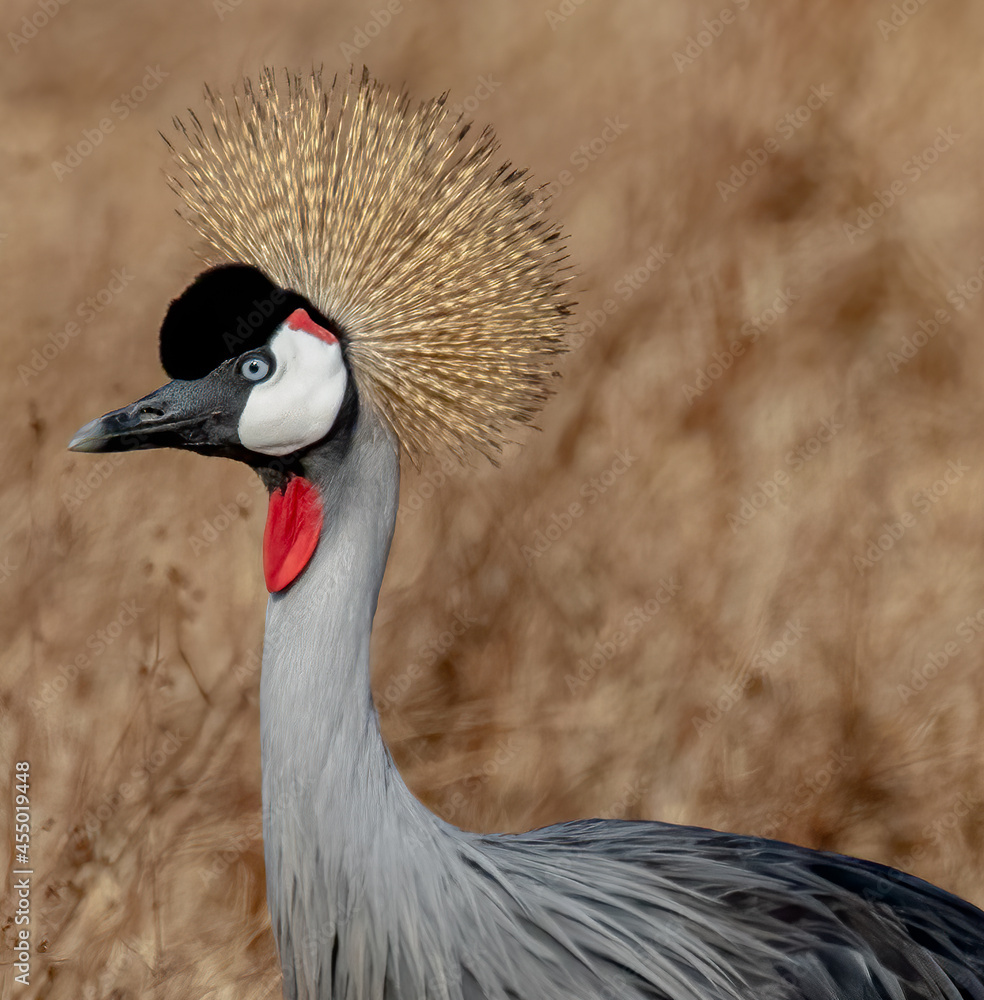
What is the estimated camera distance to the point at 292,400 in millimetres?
1165

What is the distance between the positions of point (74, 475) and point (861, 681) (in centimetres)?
174

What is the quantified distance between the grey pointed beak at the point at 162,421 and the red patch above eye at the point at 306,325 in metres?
0.12

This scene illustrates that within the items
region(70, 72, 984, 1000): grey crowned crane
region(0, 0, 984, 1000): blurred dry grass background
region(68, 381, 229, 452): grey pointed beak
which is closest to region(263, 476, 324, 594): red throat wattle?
region(70, 72, 984, 1000): grey crowned crane

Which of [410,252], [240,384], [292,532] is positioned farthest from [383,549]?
[410,252]

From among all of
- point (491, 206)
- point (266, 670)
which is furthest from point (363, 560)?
point (491, 206)

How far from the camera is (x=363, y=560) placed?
46.6 inches

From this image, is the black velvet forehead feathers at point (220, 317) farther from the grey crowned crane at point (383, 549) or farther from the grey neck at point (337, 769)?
the grey neck at point (337, 769)

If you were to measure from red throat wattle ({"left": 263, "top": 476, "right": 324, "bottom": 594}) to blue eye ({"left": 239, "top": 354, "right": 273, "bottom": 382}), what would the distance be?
111 millimetres

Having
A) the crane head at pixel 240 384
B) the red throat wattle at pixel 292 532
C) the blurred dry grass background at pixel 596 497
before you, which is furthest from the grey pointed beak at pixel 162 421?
the blurred dry grass background at pixel 596 497

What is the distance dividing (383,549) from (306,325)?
243 millimetres

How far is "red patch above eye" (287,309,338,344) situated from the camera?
1.19 meters

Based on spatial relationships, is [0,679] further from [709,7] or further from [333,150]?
[709,7]

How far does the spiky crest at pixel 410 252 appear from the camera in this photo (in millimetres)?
1275

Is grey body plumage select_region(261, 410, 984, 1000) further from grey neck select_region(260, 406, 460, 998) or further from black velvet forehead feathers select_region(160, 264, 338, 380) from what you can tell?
black velvet forehead feathers select_region(160, 264, 338, 380)
